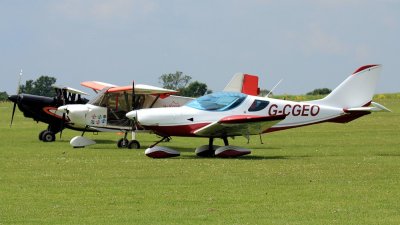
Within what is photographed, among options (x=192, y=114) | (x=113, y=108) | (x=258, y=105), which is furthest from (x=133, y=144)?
(x=258, y=105)

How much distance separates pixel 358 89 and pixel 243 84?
515cm

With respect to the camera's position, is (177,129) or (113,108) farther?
(113,108)

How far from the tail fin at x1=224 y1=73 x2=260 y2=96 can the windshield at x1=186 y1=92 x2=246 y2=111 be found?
16.9 feet

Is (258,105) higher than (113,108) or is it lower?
higher

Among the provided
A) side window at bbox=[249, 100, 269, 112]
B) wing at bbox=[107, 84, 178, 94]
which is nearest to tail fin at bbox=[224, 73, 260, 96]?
wing at bbox=[107, 84, 178, 94]

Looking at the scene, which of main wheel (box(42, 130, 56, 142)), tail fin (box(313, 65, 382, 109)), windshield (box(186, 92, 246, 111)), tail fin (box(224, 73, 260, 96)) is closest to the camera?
windshield (box(186, 92, 246, 111))

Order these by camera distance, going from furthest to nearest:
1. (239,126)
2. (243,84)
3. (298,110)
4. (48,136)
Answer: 1. (48,136)
2. (243,84)
3. (298,110)
4. (239,126)

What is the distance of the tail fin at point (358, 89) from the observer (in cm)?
2123

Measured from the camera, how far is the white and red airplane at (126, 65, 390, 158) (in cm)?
1944

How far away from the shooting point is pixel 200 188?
1320 centimetres

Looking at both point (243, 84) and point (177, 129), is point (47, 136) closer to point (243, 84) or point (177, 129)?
point (243, 84)

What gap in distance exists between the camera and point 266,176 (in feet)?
49.1

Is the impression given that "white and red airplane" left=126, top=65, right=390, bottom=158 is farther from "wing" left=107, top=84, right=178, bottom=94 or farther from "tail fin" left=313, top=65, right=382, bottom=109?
"wing" left=107, top=84, right=178, bottom=94

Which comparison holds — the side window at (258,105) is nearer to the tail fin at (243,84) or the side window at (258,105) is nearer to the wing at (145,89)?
the wing at (145,89)
